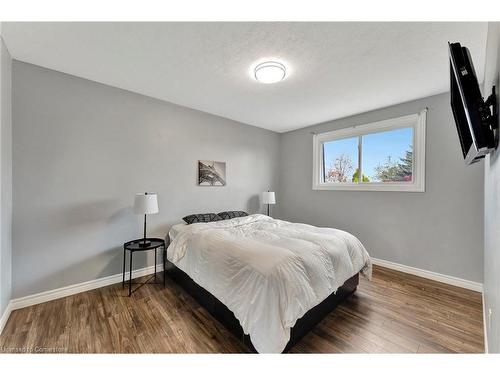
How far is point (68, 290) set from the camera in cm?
224

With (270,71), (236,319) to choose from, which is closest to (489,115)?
(270,71)

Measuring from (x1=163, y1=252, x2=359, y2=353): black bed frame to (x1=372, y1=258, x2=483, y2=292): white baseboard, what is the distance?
3.75 ft

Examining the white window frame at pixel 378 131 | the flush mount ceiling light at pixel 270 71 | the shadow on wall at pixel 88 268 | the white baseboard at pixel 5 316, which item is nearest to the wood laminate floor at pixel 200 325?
the white baseboard at pixel 5 316

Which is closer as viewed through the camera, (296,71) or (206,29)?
(206,29)

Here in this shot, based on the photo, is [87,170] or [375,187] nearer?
[87,170]

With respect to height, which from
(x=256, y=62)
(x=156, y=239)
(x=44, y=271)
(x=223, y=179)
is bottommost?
(x=44, y=271)

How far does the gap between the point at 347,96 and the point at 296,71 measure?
3.36 ft

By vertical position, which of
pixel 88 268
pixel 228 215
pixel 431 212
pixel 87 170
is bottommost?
pixel 88 268

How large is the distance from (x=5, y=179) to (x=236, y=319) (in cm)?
235

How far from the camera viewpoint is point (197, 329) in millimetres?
1744

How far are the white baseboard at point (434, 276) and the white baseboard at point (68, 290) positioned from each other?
11.6ft

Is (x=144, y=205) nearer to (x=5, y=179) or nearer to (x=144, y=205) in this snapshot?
(x=144, y=205)

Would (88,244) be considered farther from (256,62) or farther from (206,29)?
(256,62)
